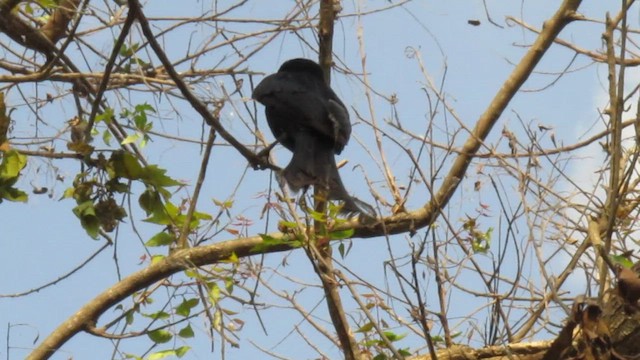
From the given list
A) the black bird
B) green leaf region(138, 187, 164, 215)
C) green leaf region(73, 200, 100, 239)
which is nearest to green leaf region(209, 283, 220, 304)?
green leaf region(138, 187, 164, 215)

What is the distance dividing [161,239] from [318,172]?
1.21 meters

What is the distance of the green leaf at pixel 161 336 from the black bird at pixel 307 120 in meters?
1.20

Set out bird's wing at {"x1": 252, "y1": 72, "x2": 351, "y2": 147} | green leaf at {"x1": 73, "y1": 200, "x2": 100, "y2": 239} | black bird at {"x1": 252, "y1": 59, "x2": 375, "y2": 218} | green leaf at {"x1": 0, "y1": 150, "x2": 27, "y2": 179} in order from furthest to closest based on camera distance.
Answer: bird's wing at {"x1": 252, "y1": 72, "x2": 351, "y2": 147} < black bird at {"x1": 252, "y1": 59, "x2": 375, "y2": 218} < green leaf at {"x1": 73, "y1": 200, "x2": 100, "y2": 239} < green leaf at {"x1": 0, "y1": 150, "x2": 27, "y2": 179}

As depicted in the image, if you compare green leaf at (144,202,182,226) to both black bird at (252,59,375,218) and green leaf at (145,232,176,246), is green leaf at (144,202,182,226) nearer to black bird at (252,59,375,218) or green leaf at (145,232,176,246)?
green leaf at (145,232,176,246)

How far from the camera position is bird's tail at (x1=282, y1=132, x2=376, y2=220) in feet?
15.1

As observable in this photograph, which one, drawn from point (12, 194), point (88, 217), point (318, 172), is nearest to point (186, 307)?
point (88, 217)

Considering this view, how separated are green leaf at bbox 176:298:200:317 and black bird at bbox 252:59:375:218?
113 centimetres

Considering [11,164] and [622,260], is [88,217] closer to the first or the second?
[11,164]

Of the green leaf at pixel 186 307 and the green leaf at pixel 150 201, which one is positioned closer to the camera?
the green leaf at pixel 150 201

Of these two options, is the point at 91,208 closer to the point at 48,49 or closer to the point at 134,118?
the point at 134,118

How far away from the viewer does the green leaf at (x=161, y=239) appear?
4.01 m

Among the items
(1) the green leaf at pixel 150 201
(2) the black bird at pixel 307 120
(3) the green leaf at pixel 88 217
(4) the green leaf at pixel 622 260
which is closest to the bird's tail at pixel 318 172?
(2) the black bird at pixel 307 120

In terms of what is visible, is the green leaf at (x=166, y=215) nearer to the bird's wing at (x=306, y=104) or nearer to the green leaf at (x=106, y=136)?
the green leaf at (x=106, y=136)

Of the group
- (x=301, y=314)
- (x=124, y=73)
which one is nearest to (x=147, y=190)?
(x=301, y=314)
